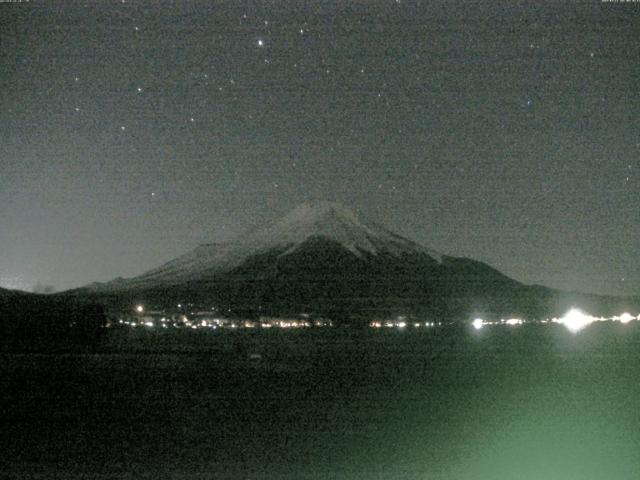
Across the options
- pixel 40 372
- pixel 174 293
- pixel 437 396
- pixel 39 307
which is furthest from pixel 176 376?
pixel 174 293

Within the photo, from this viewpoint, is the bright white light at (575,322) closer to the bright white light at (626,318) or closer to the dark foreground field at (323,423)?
the bright white light at (626,318)

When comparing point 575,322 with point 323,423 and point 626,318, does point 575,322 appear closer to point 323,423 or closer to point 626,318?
point 626,318

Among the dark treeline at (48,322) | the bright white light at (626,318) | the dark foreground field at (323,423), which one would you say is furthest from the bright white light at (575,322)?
the dark foreground field at (323,423)

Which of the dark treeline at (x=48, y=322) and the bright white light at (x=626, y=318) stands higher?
the bright white light at (x=626, y=318)

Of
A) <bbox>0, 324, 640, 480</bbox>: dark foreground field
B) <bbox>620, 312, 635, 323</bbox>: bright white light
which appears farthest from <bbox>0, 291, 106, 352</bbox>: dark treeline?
<bbox>620, 312, 635, 323</bbox>: bright white light

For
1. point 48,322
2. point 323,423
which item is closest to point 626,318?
point 48,322

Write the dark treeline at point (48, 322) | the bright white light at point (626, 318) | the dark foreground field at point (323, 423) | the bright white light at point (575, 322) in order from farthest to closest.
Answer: the bright white light at point (626, 318)
the bright white light at point (575, 322)
the dark treeline at point (48, 322)
the dark foreground field at point (323, 423)

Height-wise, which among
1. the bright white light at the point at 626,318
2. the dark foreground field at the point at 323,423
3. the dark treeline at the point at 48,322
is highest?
the bright white light at the point at 626,318

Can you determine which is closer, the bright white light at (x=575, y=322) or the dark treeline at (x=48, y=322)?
the dark treeline at (x=48, y=322)
